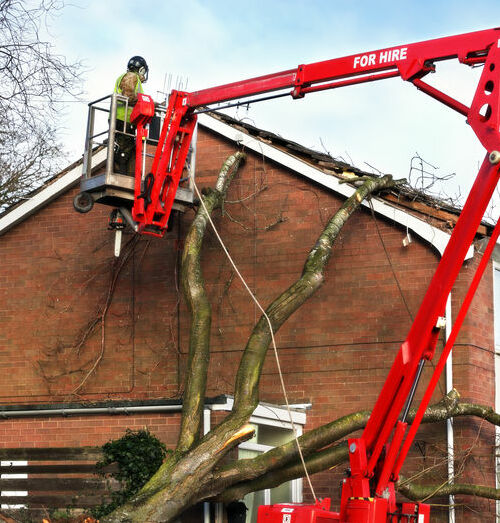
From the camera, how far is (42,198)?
19719 millimetres

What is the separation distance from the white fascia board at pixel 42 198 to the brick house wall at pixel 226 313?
0.18 metres

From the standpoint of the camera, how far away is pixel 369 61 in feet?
39.5

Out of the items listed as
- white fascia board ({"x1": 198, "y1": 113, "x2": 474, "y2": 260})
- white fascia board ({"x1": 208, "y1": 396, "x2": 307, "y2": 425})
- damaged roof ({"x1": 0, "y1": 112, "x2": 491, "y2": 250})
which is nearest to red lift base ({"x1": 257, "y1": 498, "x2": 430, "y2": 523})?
white fascia board ({"x1": 208, "y1": 396, "x2": 307, "y2": 425})

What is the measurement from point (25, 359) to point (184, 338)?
3388 millimetres

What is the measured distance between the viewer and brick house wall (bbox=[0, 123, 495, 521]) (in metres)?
16.2

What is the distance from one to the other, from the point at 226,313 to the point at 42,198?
4.57 metres

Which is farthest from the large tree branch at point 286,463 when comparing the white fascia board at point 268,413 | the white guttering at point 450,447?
the white guttering at point 450,447

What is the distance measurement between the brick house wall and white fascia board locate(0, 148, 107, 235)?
0.58 feet

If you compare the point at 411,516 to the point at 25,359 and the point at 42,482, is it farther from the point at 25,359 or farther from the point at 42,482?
the point at 25,359

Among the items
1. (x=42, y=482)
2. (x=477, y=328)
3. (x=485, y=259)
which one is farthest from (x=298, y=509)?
(x=477, y=328)

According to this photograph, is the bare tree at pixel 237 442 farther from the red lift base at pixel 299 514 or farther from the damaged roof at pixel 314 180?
the red lift base at pixel 299 514

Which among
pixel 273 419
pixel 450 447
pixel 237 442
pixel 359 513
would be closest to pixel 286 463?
pixel 237 442

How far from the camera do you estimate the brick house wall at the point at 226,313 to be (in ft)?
53.1

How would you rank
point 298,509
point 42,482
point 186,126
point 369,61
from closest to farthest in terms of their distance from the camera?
point 298,509
point 369,61
point 42,482
point 186,126
